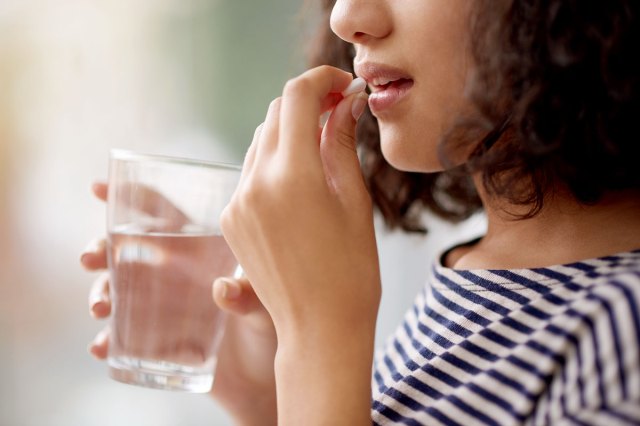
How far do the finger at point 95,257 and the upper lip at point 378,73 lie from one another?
408mm

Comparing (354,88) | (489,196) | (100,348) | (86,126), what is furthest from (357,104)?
(86,126)

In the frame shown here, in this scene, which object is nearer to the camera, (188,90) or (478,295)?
(478,295)

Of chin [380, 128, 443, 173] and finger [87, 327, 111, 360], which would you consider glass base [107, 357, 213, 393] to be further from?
chin [380, 128, 443, 173]

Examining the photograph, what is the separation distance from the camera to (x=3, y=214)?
117cm

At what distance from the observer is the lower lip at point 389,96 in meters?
0.77

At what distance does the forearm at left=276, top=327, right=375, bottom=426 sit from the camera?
0.64 m

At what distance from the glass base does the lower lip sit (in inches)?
14.1

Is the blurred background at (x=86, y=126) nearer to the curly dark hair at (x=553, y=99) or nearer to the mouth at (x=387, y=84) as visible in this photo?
the mouth at (x=387, y=84)

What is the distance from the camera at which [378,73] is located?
77 centimetres

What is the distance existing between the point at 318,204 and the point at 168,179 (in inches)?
7.6

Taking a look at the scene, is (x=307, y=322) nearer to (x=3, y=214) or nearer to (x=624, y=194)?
(x=624, y=194)

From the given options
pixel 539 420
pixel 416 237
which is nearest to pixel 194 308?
pixel 539 420

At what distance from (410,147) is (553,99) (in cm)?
19

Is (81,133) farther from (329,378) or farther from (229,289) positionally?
(329,378)
